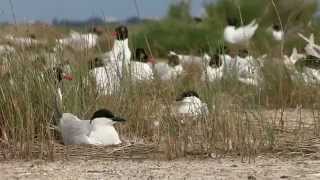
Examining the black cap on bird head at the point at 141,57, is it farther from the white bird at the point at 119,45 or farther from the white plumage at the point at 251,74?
the white plumage at the point at 251,74

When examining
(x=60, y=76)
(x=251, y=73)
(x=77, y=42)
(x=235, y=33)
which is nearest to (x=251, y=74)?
(x=251, y=73)

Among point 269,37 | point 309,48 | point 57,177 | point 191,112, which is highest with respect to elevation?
point 269,37

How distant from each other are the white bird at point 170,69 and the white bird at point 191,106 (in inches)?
120

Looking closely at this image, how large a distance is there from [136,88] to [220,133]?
86.2 inches

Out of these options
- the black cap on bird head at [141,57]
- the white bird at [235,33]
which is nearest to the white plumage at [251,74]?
the black cap on bird head at [141,57]

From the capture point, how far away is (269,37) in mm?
25828

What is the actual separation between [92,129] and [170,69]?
6.65 metres

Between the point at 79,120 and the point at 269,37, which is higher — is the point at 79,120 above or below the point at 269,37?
below

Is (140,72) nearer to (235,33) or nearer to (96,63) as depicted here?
(96,63)

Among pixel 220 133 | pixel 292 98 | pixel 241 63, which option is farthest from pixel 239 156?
pixel 241 63

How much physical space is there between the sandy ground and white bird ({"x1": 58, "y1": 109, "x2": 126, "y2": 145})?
88 centimetres

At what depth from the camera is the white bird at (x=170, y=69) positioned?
13.8 metres

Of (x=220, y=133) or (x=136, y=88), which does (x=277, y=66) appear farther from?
(x=220, y=133)

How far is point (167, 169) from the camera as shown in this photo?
698 cm
